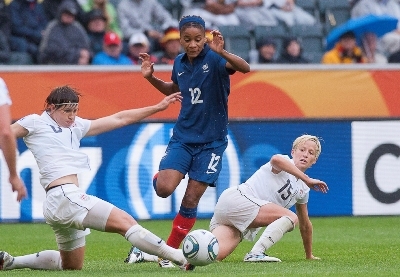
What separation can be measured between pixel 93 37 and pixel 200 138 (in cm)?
766

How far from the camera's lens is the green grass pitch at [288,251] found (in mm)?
7484

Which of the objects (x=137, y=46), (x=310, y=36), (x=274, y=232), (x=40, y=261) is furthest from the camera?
(x=310, y=36)

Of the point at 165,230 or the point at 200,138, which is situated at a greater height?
the point at 200,138

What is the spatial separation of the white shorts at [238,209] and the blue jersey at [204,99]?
57 centimetres

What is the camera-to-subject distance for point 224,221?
348 inches

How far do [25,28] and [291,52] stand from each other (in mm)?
4249

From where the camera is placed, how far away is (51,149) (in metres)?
7.62

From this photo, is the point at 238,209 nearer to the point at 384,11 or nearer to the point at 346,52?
the point at 346,52

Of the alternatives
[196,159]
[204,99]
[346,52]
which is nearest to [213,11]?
[346,52]

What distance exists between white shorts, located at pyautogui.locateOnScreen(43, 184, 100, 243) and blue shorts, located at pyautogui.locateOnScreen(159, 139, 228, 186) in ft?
3.92

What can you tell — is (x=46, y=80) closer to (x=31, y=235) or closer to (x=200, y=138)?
(x=31, y=235)

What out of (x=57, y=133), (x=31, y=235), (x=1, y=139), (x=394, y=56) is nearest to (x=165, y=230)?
(x=31, y=235)

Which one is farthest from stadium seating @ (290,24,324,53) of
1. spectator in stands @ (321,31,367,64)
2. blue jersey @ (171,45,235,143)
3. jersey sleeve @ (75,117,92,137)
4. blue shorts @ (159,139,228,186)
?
jersey sleeve @ (75,117,92,137)

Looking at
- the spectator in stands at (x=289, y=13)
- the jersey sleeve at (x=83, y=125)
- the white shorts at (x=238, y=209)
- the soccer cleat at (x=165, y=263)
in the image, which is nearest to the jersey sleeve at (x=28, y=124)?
the jersey sleeve at (x=83, y=125)
